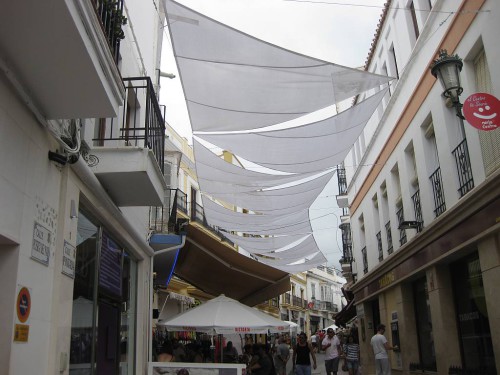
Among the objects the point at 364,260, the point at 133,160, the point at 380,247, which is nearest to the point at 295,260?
the point at 364,260

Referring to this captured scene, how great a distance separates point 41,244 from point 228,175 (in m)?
6.62

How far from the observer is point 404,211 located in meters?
13.4

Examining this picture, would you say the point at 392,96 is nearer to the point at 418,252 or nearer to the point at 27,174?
the point at 418,252

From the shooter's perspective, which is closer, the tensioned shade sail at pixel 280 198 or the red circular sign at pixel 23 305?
the red circular sign at pixel 23 305

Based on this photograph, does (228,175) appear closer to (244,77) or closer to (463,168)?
(244,77)

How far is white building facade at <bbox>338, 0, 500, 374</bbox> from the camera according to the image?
838cm

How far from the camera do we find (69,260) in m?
5.64

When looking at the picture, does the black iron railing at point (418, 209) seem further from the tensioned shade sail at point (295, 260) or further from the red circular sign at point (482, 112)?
the tensioned shade sail at point (295, 260)

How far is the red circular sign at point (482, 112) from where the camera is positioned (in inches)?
264

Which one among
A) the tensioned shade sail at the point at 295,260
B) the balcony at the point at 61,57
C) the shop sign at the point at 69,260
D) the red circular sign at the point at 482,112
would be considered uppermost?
the tensioned shade sail at the point at 295,260

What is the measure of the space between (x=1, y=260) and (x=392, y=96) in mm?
11661

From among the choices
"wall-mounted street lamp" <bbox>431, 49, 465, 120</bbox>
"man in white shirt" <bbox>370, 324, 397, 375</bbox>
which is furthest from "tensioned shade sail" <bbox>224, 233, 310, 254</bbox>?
"wall-mounted street lamp" <bbox>431, 49, 465, 120</bbox>

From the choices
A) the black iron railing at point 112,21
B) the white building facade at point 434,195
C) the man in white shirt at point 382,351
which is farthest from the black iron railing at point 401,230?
the black iron railing at point 112,21

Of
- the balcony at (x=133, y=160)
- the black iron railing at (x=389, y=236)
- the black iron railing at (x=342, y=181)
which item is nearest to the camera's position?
the balcony at (x=133, y=160)
